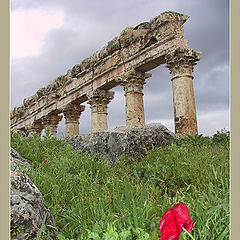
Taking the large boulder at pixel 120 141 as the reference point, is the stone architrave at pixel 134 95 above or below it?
above

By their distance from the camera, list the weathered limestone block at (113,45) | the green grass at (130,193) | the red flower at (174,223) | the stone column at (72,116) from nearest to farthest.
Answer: the red flower at (174,223), the green grass at (130,193), the weathered limestone block at (113,45), the stone column at (72,116)

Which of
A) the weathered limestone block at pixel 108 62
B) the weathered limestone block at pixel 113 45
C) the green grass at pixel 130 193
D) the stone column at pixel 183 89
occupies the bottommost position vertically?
the green grass at pixel 130 193

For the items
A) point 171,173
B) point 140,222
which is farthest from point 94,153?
point 140,222

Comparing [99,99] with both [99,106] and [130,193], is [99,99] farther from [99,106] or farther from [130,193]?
[130,193]

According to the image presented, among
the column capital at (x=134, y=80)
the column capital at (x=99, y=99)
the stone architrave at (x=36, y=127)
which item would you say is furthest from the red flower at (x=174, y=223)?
the stone architrave at (x=36, y=127)

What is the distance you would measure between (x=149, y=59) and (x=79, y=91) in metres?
6.17

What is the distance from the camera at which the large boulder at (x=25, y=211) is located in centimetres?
155

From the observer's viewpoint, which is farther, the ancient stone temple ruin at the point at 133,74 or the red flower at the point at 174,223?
the ancient stone temple ruin at the point at 133,74

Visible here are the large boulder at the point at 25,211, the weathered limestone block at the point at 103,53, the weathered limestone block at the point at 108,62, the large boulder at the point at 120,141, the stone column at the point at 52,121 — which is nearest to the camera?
the large boulder at the point at 25,211

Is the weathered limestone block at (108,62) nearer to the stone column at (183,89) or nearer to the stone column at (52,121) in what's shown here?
the stone column at (183,89)

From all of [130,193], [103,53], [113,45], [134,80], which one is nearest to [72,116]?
[103,53]

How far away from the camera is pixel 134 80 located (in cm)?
1160

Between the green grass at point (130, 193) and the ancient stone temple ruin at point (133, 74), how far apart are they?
5.17 meters

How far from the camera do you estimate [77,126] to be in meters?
17.2
